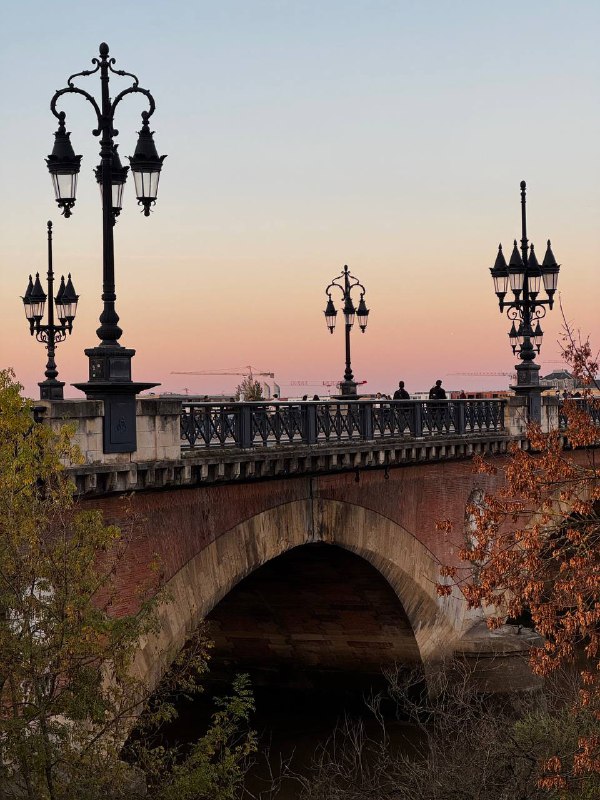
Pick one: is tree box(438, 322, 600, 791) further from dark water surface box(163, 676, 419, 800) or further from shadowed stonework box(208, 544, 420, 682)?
shadowed stonework box(208, 544, 420, 682)

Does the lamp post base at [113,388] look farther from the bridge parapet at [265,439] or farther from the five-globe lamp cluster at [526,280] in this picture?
the five-globe lamp cluster at [526,280]

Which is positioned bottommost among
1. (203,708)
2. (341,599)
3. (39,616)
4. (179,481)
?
(203,708)

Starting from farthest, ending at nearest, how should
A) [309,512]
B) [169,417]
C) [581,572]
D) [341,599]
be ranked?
[341,599], [309,512], [169,417], [581,572]

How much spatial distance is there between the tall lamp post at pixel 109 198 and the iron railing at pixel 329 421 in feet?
5.30

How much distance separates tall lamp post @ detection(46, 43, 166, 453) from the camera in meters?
14.0

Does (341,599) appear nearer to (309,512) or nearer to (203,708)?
(203,708)

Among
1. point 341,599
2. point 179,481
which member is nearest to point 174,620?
point 179,481

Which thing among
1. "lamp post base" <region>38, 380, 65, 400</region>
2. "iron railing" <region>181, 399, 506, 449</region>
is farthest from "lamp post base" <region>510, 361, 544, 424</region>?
"lamp post base" <region>38, 380, 65, 400</region>

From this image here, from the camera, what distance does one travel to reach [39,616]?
39.5ft

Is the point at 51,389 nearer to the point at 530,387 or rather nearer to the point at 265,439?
the point at 265,439

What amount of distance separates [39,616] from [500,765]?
6.96 m

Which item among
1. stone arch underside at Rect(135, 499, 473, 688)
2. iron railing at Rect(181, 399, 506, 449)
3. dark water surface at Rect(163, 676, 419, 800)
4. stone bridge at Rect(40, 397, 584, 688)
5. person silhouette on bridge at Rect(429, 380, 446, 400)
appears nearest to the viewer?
stone bridge at Rect(40, 397, 584, 688)

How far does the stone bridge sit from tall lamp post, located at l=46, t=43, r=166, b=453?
24 cm

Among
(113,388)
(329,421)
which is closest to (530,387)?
(329,421)
